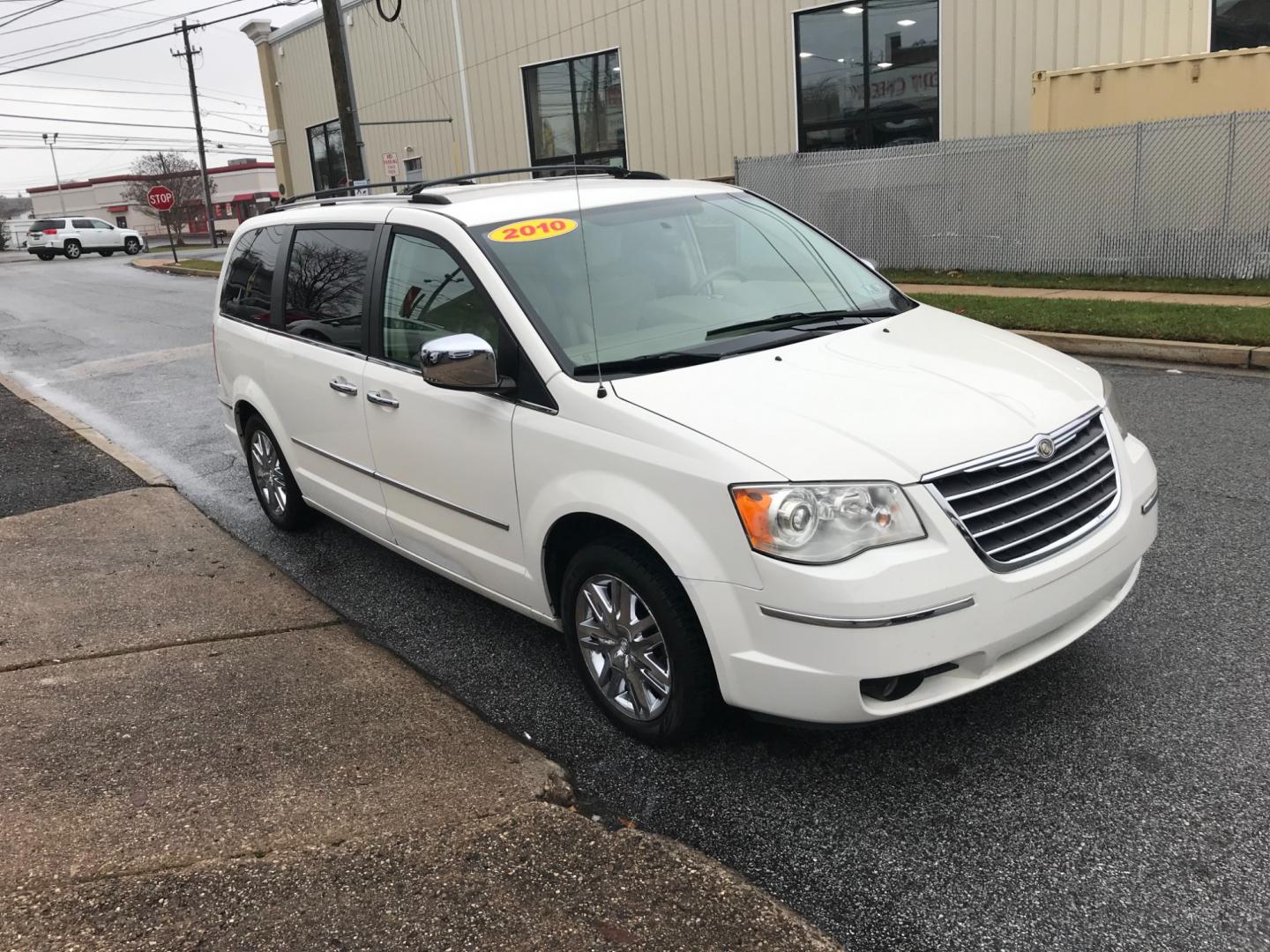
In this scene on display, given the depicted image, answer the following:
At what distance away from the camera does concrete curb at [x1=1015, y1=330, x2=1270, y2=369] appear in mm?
8648

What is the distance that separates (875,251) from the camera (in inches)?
654

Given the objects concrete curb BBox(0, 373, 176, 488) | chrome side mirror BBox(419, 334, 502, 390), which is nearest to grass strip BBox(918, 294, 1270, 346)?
concrete curb BBox(0, 373, 176, 488)

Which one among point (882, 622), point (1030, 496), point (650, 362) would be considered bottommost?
point (882, 622)

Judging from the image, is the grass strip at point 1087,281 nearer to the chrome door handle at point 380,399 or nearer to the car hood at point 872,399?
the car hood at point 872,399

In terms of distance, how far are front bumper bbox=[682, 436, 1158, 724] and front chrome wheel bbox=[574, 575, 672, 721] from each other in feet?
1.02

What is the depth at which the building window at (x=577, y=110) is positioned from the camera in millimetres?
21516

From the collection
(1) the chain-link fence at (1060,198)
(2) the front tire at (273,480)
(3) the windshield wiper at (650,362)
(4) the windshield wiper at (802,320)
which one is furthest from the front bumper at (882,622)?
(1) the chain-link fence at (1060,198)

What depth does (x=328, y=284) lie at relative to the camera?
4.96m

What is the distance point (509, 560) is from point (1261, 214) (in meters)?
12.0

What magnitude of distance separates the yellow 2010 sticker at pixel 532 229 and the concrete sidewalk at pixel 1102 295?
8893mm

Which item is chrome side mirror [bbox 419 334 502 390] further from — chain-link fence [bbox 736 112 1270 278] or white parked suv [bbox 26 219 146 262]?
white parked suv [bbox 26 219 146 262]

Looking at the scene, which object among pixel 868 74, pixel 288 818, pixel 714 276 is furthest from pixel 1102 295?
pixel 288 818

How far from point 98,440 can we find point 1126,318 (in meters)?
9.24

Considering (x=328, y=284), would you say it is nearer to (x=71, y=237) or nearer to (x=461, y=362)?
(x=461, y=362)
